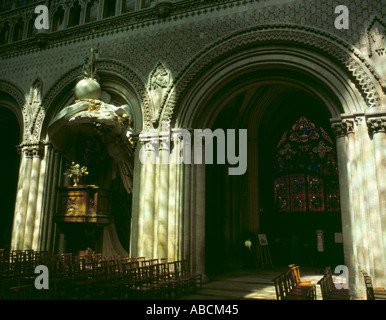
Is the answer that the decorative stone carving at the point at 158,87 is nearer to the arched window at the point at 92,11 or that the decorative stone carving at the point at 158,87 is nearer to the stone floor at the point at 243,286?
the arched window at the point at 92,11

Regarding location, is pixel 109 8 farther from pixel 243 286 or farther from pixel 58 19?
pixel 243 286

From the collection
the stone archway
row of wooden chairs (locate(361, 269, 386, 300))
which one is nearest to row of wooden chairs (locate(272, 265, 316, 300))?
row of wooden chairs (locate(361, 269, 386, 300))

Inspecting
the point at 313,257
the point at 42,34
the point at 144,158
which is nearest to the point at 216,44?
the point at 144,158

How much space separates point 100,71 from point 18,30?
215 inches

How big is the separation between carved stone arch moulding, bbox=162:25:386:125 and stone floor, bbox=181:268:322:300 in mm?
5099

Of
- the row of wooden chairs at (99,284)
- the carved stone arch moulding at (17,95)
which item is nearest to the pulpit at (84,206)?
the row of wooden chairs at (99,284)

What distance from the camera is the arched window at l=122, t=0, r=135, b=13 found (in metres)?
12.6

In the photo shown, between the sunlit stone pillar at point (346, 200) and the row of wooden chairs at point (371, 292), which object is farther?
the sunlit stone pillar at point (346, 200)

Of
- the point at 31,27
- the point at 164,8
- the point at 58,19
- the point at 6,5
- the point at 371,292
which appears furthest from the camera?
the point at 6,5

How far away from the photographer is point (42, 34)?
13469mm

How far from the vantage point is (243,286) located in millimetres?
9406

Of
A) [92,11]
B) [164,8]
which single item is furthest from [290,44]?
[92,11]

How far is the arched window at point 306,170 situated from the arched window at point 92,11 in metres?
9.49

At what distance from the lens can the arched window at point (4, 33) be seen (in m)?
14.9
